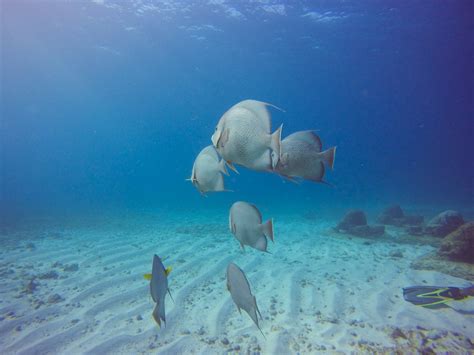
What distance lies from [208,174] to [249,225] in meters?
0.56

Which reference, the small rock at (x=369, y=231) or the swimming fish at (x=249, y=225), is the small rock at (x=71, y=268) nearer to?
the swimming fish at (x=249, y=225)

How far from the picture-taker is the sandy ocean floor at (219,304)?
323cm

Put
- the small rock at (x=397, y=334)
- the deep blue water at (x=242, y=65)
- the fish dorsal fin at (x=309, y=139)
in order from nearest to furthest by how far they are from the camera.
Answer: the fish dorsal fin at (x=309, y=139)
the small rock at (x=397, y=334)
the deep blue water at (x=242, y=65)

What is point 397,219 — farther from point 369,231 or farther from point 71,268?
point 71,268

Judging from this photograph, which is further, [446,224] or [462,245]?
[446,224]

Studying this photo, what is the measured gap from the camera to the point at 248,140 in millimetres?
1217

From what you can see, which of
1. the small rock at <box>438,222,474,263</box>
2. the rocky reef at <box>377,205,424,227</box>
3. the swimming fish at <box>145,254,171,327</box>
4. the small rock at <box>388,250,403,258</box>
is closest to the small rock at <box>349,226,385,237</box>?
the small rock at <box>388,250,403,258</box>

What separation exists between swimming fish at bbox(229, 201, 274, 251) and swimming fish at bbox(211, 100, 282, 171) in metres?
0.82

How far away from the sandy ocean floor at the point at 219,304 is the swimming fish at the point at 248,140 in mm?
3067

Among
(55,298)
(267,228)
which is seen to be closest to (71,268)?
(55,298)

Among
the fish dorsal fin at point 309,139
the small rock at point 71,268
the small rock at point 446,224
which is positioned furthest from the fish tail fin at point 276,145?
the small rock at point 446,224

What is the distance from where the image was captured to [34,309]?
4.11 m

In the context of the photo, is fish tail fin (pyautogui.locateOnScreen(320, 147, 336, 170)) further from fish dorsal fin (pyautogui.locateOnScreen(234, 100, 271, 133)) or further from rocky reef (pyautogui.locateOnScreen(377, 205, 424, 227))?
rocky reef (pyautogui.locateOnScreen(377, 205, 424, 227))

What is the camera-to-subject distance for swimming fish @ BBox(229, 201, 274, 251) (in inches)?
79.2
